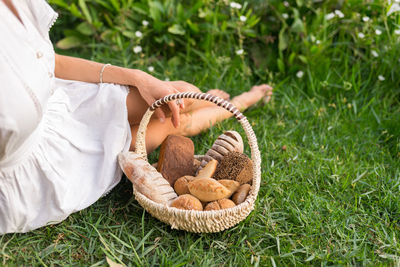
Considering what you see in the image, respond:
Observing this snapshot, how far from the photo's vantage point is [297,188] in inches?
78.6

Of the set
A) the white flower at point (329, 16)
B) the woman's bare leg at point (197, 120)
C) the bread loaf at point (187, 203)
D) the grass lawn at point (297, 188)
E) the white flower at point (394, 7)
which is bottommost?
the grass lawn at point (297, 188)

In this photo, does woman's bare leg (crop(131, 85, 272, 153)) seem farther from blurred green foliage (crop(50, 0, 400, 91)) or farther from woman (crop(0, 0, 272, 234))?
blurred green foliage (crop(50, 0, 400, 91))

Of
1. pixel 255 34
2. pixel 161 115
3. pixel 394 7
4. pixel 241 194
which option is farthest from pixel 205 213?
pixel 394 7

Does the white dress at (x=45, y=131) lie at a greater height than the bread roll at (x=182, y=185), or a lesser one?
greater

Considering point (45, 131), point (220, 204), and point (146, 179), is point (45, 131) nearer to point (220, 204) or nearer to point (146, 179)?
point (146, 179)

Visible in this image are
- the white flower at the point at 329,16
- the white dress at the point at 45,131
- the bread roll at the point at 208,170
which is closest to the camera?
the white dress at the point at 45,131

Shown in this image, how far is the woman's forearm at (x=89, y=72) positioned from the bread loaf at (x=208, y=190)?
0.58 m

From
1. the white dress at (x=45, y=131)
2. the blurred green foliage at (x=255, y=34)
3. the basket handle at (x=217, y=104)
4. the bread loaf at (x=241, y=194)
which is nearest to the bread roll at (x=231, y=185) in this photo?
the bread loaf at (x=241, y=194)

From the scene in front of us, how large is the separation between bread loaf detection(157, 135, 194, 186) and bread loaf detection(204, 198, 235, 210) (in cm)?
29

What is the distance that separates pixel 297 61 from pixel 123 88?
1500 mm

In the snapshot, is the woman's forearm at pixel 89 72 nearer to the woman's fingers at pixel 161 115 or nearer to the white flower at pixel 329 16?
the woman's fingers at pixel 161 115

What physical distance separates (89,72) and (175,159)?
593mm

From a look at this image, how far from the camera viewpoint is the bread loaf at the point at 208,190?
164 centimetres

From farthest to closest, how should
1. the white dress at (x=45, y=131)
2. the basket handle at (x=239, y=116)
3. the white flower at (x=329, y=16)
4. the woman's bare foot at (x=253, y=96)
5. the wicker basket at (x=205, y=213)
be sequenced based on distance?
the white flower at (x=329, y=16)
the woman's bare foot at (x=253, y=96)
the basket handle at (x=239, y=116)
the wicker basket at (x=205, y=213)
the white dress at (x=45, y=131)
